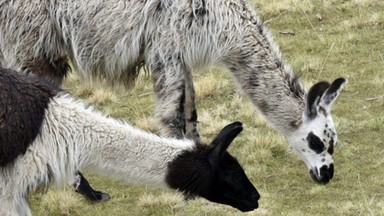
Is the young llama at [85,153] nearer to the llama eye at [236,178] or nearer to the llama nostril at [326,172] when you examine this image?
the llama eye at [236,178]

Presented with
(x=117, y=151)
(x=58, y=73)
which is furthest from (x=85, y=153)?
(x=58, y=73)

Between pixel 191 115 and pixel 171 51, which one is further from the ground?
pixel 171 51

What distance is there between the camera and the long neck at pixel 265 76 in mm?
8023

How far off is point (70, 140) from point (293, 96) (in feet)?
8.86

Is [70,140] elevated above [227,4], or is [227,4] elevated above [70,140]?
[70,140]

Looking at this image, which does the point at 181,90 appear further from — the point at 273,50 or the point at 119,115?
the point at 119,115

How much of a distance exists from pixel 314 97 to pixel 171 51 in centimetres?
128

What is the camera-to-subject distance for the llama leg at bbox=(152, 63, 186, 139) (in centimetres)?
787

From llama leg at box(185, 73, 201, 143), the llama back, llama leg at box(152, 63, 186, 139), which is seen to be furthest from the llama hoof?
the llama back

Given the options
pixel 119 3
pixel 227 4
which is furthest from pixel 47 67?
pixel 227 4

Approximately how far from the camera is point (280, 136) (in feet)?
30.2

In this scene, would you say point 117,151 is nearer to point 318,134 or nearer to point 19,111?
point 19,111

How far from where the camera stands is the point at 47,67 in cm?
791

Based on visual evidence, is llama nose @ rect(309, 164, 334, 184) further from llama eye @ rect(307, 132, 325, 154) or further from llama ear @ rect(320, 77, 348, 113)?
llama ear @ rect(320, 77, 348, 113)
